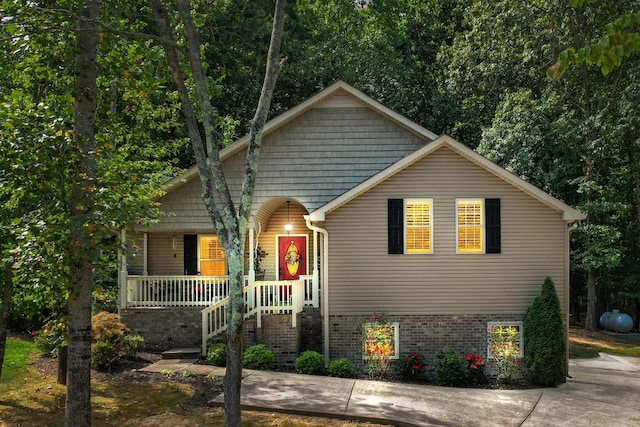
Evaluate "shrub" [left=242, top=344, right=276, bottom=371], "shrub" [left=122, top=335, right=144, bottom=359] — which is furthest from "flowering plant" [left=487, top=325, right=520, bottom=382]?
"shrub" [left=122, top=335, right=144, bottom=359]

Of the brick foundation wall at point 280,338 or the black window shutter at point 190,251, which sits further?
the black window shutter at point 190,251

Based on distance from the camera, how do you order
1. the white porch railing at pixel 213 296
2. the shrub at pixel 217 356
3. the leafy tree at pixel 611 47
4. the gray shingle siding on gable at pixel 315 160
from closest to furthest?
the leafy tree at pixel 611 47 < the shrub at pixel 217 356 < the white porch railing at pixel 213 296 < the gray shingle siding on gable at pixel 315 160

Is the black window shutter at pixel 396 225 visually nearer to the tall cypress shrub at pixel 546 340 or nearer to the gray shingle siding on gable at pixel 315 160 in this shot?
the gray shingle siding on gable at pixel 315 160

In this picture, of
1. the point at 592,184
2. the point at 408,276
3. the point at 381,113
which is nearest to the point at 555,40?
the point at 592,184

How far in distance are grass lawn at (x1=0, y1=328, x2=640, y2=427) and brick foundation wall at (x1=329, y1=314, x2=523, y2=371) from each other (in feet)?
11.6

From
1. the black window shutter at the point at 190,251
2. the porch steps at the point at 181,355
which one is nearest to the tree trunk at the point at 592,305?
the black window shutter at the point at 190,251

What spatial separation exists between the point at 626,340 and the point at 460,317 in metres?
11.8

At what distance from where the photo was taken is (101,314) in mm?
14070

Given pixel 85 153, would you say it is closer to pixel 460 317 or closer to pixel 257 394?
pixel 257 394

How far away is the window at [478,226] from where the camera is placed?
47.1 feet

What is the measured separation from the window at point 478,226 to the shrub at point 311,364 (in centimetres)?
420

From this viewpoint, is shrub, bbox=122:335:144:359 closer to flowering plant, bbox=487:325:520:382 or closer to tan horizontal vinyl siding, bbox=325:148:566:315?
tan horizontal vinyl siding, bbox=325:148:566:315

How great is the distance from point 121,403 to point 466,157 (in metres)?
9.19

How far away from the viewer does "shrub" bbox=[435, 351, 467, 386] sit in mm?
13352
